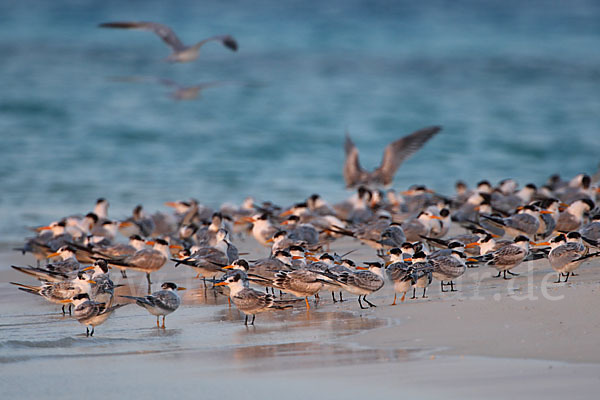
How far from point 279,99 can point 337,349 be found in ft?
71.9

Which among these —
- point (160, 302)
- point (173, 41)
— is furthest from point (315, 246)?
point (173, 41)

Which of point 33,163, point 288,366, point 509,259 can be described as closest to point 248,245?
point 509,259

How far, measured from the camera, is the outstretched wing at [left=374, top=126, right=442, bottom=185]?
532 inches

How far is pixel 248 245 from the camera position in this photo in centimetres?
1173

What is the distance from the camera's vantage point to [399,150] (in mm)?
13547

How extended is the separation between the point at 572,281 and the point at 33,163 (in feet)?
42.6

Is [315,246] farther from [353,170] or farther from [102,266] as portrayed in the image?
[353,170]

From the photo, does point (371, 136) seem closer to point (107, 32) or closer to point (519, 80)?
point (519, 80)

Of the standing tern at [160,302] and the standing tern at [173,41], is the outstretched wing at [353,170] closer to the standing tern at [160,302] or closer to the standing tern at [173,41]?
the standing tern at [173,41]

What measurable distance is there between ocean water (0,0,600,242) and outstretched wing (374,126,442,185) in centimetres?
262

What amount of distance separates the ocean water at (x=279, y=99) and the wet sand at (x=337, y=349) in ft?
18.6

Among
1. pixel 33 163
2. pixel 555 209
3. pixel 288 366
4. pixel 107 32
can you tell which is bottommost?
pixel 288 366

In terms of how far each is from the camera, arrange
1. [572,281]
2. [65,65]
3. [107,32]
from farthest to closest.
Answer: [107,32] → [65,65] → [572,281]

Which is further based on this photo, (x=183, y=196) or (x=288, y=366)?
(x=183, y=196)
